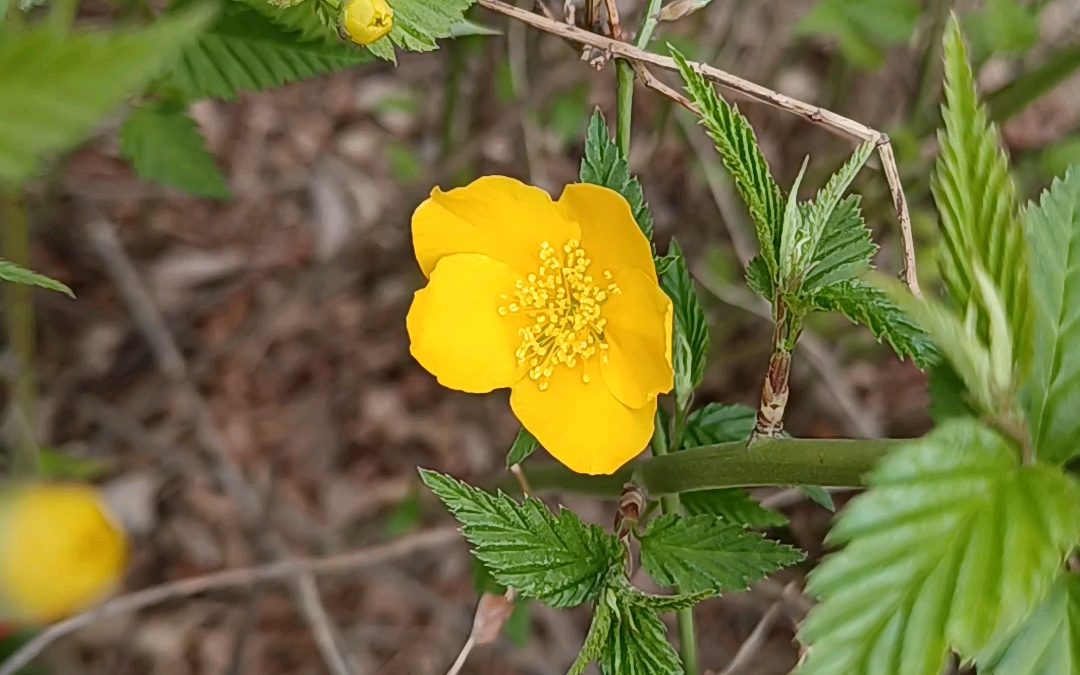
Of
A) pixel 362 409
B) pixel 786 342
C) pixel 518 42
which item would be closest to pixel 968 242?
pixel 786 342

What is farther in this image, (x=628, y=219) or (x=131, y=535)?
(x=131, y=535)

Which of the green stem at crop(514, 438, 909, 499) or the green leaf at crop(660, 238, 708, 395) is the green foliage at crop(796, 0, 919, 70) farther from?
the green stem at crop(514, 438, 909, 499)

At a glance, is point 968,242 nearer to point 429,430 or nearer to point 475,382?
point 475,382

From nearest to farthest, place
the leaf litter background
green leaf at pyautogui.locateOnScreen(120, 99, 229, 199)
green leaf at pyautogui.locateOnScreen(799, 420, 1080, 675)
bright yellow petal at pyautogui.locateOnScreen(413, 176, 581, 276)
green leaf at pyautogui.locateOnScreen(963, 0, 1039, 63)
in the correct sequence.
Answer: green leaf at pyautogui.locateOnScreen(799, 420, 1080, 675), bright yellow petal at pyautogui.locateOnScreen(413, 176, 581, 276), green leaf at pyautogui.locateOnScreen(120, 99, 229, 199), green leaf at pyautogui.locateOnScreen(963, 0, 1039, 63), the leaf litter background

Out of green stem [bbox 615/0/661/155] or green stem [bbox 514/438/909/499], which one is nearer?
green stem [bbox 514/438/909/499]

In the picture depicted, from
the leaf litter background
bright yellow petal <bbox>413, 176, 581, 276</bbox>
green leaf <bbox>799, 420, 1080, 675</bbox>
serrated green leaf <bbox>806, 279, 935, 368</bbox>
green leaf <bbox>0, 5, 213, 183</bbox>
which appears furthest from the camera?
the leaf litter background

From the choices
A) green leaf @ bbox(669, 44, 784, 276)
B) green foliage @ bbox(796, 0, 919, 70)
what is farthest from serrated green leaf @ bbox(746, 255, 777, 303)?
green foliage @ bbox(796, 0, 919, 70)

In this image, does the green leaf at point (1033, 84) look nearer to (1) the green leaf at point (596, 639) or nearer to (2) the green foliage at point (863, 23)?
(2) the green foliage at point (863, 23)
